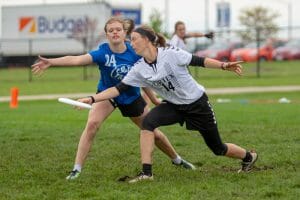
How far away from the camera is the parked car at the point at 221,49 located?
144 ft

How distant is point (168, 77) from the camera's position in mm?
7312

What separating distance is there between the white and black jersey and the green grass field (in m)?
0.92

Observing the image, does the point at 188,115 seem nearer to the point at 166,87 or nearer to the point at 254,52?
the point at 166,87

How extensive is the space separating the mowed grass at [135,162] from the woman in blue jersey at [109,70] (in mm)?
442

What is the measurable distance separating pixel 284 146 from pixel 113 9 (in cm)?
4058

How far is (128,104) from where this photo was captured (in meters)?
8.02

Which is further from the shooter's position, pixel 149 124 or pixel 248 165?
pixel 248 165

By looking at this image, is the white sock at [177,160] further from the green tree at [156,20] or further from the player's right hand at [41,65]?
the green tree at [156,20]

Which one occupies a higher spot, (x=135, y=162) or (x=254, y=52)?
(x=254, y=52)

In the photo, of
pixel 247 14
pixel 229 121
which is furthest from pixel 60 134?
pixel 247 14

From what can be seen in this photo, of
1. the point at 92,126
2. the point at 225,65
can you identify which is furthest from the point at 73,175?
the point at 225,65

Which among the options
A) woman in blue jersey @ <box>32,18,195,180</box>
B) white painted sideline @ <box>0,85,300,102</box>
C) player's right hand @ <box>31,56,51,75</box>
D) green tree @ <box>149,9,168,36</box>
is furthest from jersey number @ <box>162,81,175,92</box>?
green tree @ <box>149,9,168,36</box>

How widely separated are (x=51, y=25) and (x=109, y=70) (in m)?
41.8

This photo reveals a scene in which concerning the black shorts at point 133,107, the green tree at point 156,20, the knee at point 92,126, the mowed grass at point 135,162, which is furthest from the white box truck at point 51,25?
the knee at point 92,126
